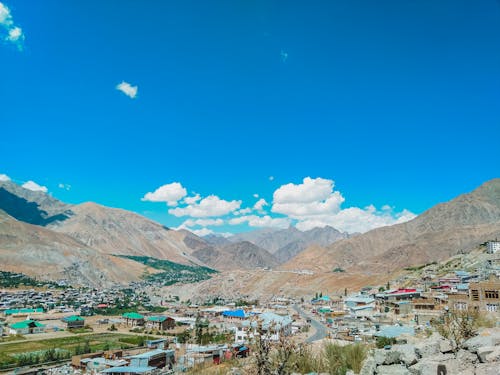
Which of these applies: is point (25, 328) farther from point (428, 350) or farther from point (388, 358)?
point (428, 350)

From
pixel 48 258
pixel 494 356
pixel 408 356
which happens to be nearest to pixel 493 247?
pixel 408 356

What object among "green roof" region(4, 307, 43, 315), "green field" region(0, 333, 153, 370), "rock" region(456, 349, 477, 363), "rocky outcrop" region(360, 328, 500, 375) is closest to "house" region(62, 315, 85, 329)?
"green field" region(0, 333, 153, 370)

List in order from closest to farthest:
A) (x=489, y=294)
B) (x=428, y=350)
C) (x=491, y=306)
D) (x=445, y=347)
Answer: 1. (x=428, y=350)
2. (x=445, y=347)
3. (x=491, y=306)
4. (x=489, y=294)

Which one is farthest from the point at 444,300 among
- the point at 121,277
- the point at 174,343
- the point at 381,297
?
the point at 121,277

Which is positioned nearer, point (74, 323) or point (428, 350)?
point (428, 350)

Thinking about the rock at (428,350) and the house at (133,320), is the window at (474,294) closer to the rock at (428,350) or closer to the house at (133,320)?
the rock at (428,350)

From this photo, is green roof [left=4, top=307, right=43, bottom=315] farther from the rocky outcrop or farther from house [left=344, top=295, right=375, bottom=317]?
the rocky outcrop

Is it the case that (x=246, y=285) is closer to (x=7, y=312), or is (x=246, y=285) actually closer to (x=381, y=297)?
(x=7, y=312)
